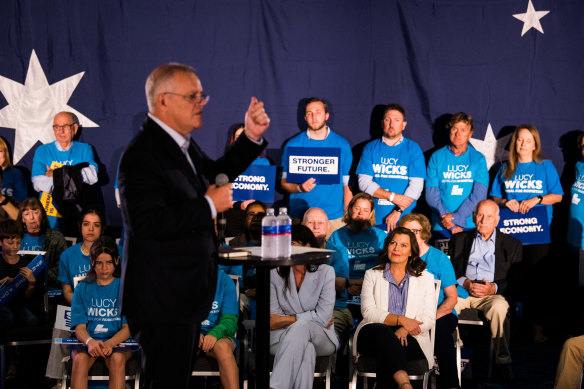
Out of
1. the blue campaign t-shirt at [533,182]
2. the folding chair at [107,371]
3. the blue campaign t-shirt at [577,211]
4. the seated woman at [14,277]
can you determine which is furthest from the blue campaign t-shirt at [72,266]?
the blue campaign t-shirt at [577,211]

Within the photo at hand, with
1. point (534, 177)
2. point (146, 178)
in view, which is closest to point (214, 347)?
point (146, 178)

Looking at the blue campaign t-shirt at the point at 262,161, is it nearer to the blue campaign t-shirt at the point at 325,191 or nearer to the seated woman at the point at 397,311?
the blue campaign t-shirt at the point at 325,191

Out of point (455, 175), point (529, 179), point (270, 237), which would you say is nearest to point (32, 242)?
point (270, 237)

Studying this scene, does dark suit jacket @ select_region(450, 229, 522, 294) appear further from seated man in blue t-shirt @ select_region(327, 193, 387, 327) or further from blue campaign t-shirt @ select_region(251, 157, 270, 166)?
blue campaign t-shirt @ select_region(251, 157, 270, 166)

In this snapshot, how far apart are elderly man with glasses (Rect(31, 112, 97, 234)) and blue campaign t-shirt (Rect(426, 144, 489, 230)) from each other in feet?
10.7

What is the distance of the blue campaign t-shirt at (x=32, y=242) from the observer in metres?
5.74

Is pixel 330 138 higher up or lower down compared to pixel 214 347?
higher up

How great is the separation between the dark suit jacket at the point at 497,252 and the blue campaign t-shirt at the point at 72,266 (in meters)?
2.91

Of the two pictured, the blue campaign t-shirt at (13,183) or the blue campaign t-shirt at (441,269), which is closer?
the blue campaign t-shirt at (441,269)

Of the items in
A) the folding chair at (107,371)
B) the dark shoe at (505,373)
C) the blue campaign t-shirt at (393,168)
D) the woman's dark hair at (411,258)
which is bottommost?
the dark shoe at (505,373)

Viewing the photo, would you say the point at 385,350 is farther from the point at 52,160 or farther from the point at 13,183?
the point at 13,183

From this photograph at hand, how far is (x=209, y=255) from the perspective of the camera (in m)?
2.50

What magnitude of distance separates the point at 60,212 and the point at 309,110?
2.60 metres

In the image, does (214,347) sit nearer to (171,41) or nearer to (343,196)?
(343,196)
